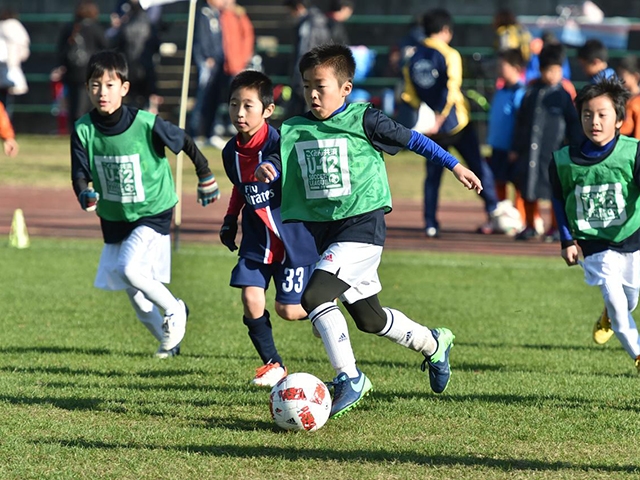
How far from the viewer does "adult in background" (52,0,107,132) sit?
2141cm

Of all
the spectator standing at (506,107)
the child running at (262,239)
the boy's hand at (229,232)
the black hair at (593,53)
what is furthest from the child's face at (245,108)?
the spectator standing at (506,107)

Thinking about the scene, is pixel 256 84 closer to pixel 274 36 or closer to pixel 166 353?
pixel 166 353

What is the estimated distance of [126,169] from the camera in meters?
7.44

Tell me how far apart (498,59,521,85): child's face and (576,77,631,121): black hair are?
292 inches

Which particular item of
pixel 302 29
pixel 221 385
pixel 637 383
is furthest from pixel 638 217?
pixel 302 29

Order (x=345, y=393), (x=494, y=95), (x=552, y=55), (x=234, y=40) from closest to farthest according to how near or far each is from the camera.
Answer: (x=345, y=393)
(x=552, y=55)
(x=494, y=95)
(x=234, y=40)

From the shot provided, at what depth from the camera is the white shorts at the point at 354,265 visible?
577 centimetres

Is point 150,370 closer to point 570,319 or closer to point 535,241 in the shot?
point 570,319

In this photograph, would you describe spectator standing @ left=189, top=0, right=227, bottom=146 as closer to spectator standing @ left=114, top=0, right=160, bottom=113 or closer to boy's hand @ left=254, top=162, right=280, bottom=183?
spectator standing @ left=114, top=0, right=160, bottom=113

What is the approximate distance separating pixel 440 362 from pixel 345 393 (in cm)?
67

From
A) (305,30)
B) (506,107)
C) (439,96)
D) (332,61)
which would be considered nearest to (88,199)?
(332,61)

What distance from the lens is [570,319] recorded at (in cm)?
938

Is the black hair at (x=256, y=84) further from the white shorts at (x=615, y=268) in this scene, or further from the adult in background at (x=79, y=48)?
the adult in background at (x=79, y=48)

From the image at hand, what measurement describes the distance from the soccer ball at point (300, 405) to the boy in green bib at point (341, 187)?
0.56 feet
